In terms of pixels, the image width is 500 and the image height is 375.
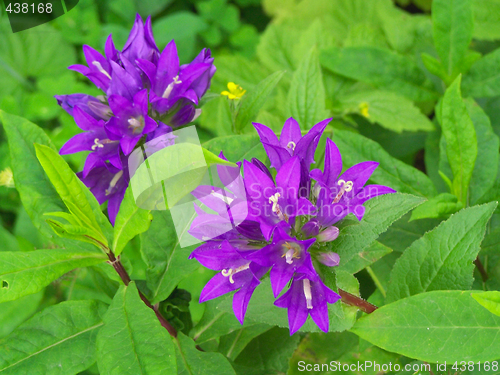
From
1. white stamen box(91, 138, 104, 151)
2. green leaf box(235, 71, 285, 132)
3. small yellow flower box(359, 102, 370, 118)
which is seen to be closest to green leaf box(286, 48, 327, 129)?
green leaf box(235, 71, 285, 132)

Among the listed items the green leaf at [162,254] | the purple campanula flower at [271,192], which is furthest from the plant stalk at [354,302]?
the green leaf at [162,254]

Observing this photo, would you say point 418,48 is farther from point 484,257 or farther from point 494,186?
point 484,257

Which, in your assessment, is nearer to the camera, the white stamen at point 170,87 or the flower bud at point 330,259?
the flower bud at point 330,259

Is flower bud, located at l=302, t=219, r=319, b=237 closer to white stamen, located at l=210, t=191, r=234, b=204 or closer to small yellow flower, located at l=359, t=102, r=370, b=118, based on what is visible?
white stamen, located at l=210, t=191, r=234, b=204

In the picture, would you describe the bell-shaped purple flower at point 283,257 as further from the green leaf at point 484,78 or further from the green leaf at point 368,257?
the green leaf at point 484,78

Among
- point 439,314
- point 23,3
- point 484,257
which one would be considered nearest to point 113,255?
point 439,314
